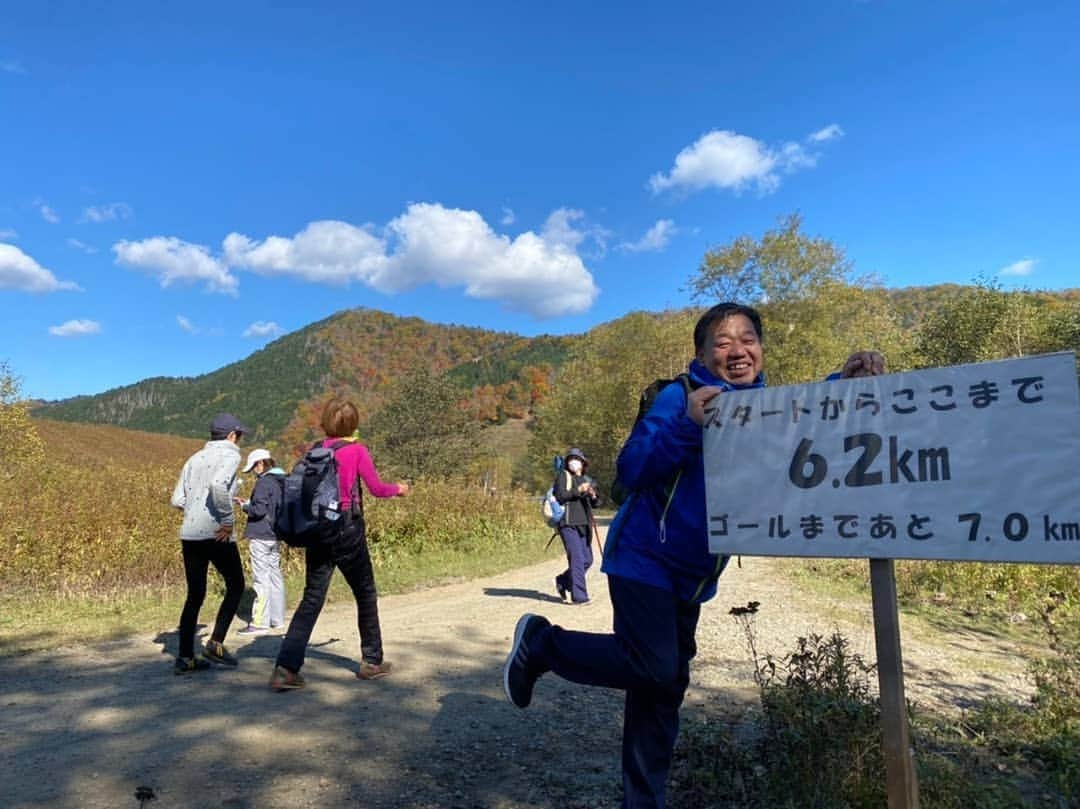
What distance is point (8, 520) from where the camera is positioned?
9531 millimetres

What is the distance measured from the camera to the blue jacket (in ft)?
8.28

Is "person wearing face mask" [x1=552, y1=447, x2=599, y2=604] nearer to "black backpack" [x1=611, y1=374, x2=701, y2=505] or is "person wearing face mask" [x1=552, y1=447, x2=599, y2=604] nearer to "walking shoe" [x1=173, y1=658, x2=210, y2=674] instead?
"walking shoe" [x1=173, y1=658, x2=210, y2=674]

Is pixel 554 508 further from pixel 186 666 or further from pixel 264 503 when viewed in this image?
pixel 186 666

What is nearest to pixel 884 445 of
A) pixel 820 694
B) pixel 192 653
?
pixel 820 694

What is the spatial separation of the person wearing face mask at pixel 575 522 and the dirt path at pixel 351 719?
1256 mm

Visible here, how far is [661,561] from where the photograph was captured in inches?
100

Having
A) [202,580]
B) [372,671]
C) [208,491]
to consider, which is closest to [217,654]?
[202,580]

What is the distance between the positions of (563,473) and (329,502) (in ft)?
14.7

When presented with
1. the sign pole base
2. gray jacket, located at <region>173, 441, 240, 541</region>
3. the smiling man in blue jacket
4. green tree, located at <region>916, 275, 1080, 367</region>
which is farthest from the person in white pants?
green tree, located at <region>916, 275, 1080, 367</region>

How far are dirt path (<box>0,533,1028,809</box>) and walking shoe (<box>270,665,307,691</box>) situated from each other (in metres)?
0.06

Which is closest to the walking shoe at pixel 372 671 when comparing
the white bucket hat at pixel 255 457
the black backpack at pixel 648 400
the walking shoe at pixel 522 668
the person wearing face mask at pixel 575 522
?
the walking shoe at pixel 522 668

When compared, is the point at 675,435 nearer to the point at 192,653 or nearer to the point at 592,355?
the point at 192,653

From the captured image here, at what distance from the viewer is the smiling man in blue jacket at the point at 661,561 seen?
2518 mm

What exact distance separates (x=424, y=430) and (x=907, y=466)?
140ft
